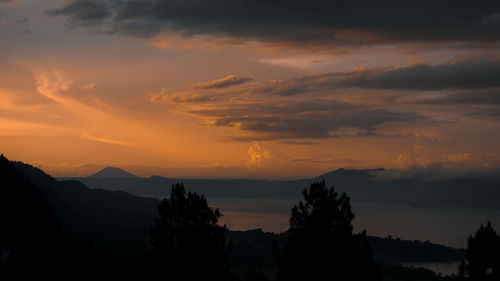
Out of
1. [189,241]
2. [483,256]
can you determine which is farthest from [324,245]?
[483,256]

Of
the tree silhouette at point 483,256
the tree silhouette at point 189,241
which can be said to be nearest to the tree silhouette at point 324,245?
the tree silhouette at point 189,241

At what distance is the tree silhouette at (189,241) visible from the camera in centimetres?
3384

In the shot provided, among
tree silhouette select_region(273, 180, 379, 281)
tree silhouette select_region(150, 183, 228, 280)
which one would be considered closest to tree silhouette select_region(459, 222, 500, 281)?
tree silhouette select_region(273, 180, 379, 281)

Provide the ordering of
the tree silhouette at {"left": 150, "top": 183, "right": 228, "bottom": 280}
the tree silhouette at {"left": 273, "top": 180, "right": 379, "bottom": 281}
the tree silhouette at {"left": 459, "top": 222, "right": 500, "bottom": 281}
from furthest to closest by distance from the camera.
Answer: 1. the tree silhouette at {"left": 459, "top": 222, "right": 500, "bottom": 281}
2. the tree silhouette at {"left": 150, "top": 183, "right": 228, "bottom": 280}
3. the tree silhouette at {"left": 273, "top": 180, "right": 379, "bottom": 281}

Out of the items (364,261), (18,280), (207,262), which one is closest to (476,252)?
(364,261)

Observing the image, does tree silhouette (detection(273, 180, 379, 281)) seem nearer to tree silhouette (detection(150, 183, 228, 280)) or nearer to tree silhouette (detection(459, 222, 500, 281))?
tree silhouette (detection(150, 183, 228, 280))

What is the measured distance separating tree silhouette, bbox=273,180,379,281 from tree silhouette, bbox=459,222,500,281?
12.4m

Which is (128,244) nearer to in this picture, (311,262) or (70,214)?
(70,214)

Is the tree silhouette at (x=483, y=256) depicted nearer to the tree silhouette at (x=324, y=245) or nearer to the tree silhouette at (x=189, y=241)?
the tree silhouette at (x=324, y=245)

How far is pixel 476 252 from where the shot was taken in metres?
37.3

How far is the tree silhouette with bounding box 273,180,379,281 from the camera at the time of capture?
28.0m

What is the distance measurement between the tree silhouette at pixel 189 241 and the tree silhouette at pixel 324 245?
528 centimetres

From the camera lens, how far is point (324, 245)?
28922 mm

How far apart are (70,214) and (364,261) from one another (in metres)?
174
